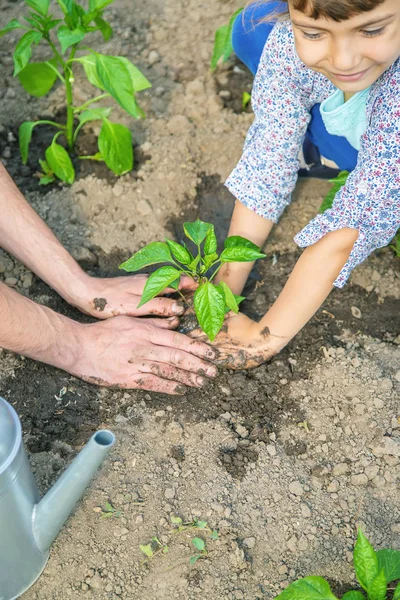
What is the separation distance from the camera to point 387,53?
1434mm

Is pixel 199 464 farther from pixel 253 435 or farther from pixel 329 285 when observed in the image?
pixel 329 285

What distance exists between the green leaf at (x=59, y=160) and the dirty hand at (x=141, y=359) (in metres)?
0.59

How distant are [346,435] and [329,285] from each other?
38 cm

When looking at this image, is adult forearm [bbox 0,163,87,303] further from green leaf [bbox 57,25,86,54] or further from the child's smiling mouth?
the child's smiling mouth

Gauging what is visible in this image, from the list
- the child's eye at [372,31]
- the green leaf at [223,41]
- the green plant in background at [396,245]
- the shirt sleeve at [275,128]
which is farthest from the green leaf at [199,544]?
the green leaf at [223,41]

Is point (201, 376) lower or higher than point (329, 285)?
lower

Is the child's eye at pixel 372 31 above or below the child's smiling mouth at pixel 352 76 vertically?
above

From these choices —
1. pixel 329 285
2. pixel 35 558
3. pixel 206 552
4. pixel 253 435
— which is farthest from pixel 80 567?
pixel 329 285

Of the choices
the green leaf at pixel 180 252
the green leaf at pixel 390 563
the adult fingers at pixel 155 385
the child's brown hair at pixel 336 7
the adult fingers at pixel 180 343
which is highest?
the child's brown hair at pixel 336 7

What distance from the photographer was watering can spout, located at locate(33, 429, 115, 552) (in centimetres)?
141

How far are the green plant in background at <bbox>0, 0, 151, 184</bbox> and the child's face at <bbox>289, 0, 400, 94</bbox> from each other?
2.26 feet

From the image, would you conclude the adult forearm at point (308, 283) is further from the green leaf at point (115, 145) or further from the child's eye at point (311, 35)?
the green leaf at point (115, 145)

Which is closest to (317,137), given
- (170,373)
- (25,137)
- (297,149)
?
(297,149)

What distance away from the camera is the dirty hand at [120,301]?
6.61 feet
